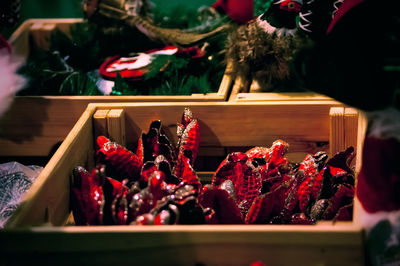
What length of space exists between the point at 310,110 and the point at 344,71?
44 centimetres

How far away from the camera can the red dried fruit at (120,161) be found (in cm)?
98

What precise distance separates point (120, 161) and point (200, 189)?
196 mm

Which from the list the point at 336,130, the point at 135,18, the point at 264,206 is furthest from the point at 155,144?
the point at 135,18

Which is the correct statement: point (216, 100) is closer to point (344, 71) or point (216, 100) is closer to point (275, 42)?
point (275, 42)

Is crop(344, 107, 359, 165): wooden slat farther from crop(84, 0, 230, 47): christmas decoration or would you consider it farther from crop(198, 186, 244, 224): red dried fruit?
crop(84, 0, 230, 47): christmas decoration

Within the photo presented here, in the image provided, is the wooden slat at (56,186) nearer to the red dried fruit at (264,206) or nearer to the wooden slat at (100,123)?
the wooden slat at (100,123)

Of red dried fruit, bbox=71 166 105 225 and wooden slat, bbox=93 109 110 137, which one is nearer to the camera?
red dried fruit, bbox=71 166 105 225

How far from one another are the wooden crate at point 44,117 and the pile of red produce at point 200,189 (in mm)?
201

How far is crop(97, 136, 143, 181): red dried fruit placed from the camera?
978 millimetres

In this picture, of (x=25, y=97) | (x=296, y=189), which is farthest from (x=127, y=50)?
(x=296, y=189)

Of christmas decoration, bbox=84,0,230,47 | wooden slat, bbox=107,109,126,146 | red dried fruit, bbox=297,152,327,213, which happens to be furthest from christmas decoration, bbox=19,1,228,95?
red dried fruit, bbox=297,152,327,213

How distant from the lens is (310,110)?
1141 mm

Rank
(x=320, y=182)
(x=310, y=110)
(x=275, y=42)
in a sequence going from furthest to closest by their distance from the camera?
1. (x=275, y=42)
2. (x=310, y=110)
3. (x=320, y=182)

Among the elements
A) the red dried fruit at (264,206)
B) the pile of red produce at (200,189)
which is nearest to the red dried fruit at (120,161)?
the pile of red produce at (200,189)
